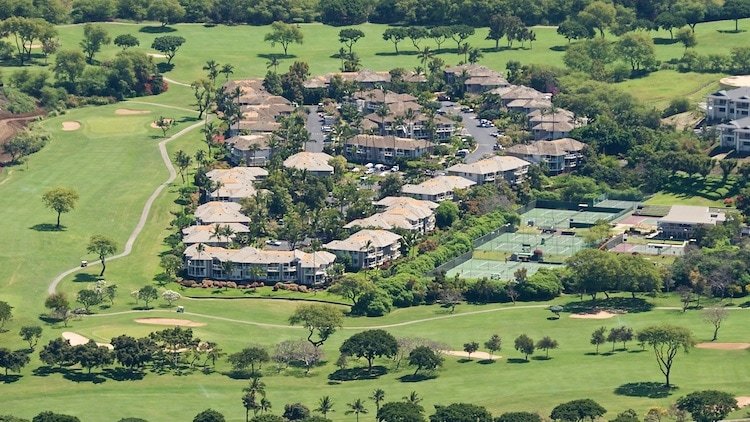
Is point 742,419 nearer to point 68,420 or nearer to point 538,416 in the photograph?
point 538,416

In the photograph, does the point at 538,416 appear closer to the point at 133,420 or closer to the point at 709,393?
the point at 709,393

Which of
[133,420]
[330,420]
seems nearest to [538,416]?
[330,420]

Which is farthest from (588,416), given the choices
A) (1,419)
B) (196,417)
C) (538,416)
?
(1,419)

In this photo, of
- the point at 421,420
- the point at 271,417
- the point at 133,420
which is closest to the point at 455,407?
the point at 421,420

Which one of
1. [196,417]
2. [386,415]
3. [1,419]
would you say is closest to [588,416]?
[386,415]

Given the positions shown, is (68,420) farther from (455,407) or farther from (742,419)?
(742,419)
